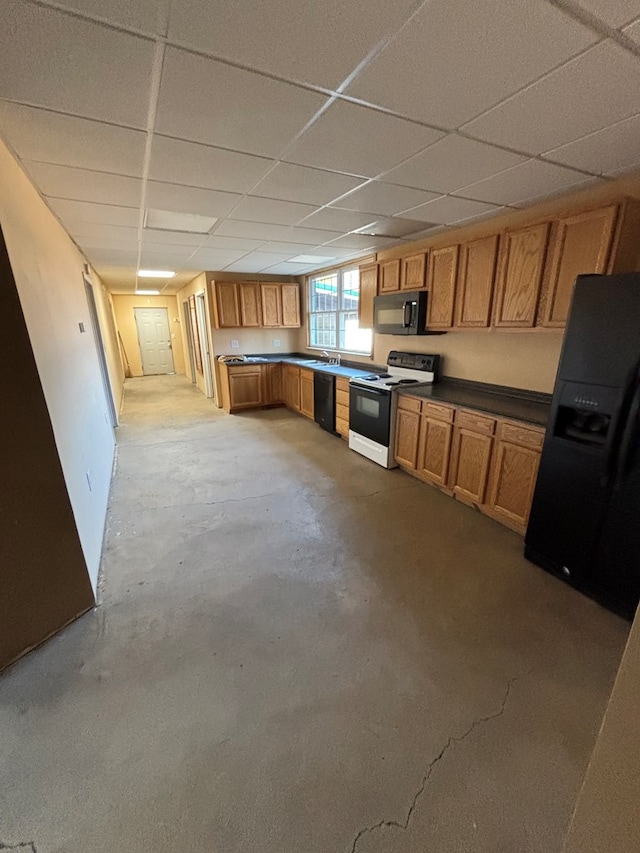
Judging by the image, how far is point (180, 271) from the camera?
5871 mm

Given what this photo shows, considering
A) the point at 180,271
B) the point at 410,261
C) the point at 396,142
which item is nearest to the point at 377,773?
the point at 396,142

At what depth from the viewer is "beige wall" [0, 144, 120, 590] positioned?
66.5 inches

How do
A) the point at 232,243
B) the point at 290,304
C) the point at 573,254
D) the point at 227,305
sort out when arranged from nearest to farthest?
the point at 573,254, the point at 232,243, the point at 227,305, the point at 290,304

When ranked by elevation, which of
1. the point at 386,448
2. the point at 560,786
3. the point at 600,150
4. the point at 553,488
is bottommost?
the point at 560,786

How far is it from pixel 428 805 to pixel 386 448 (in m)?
2.79

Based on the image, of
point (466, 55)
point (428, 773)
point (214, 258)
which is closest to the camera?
point (466, 55)

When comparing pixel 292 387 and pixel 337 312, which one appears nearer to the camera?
pixel 337 312

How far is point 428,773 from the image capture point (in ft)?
4.12

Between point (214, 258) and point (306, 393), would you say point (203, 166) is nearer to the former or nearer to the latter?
point (214, 258)

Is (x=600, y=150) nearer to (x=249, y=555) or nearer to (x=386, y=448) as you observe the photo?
(x=386, y=448)

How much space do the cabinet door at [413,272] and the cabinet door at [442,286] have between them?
0.29ft

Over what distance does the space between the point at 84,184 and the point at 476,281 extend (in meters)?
2.97

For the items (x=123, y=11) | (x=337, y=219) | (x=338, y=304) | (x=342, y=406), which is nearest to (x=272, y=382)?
(x=338, y=304)

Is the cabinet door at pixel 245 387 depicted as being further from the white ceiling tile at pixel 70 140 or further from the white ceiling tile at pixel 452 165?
the white ceiling tile at pixel 452 165
